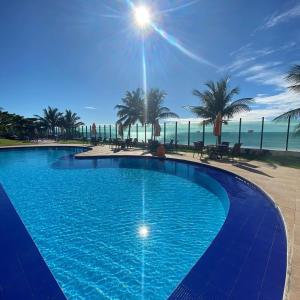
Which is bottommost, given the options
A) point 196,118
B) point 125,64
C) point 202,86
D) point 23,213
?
point 23,213

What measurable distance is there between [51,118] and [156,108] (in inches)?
997

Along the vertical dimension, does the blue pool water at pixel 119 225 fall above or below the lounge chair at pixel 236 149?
below

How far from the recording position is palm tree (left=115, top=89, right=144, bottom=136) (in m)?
21.5

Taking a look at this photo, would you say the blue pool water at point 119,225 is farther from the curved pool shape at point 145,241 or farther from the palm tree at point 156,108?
the palm tree at point 156,108

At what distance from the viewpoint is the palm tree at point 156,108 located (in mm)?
19891

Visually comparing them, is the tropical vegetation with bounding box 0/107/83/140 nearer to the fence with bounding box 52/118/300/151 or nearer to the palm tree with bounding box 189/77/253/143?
the fence with bounding box 52/118/300/151

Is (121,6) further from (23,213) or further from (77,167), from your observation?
(23,213)

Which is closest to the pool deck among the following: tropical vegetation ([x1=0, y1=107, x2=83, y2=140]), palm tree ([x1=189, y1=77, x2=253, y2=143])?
palm tree ([x1=189, y1=77, x2=253, y2=143])

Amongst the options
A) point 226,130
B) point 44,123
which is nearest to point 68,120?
point 44,123

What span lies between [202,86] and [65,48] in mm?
10518

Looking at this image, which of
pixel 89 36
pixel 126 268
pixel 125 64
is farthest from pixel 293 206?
pixel 125 64

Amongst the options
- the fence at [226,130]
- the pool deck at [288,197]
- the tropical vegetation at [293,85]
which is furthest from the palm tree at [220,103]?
the pool deck at [288,197]

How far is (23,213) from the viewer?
5906mm

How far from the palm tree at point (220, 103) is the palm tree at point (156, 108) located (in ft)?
13.4
